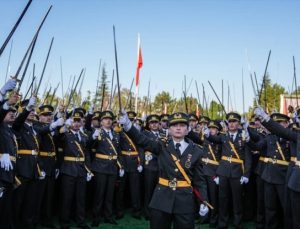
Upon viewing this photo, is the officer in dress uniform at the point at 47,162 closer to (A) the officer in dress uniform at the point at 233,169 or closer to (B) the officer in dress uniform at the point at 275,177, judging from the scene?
(A) the officer in dress uniform at the point at 233,169

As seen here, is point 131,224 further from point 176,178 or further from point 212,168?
point 176,178

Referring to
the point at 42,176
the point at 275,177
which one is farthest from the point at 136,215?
the point at 275,177

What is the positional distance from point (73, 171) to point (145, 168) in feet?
7.20

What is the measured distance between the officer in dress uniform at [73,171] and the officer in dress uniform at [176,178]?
284 cm

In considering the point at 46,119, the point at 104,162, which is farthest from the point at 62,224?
the point at 46,119

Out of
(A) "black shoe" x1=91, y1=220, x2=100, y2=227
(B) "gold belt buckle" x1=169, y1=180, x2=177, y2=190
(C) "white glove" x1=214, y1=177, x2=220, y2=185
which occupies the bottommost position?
(A) "black shoe" x1=91, y1=220, x2=100, y2=227

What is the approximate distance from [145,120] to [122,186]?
2.38 meters

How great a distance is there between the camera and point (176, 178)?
15.7ft

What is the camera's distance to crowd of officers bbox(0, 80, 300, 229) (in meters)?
4.84

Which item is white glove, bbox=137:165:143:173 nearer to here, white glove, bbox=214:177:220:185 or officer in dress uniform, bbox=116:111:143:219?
officer in dress uniform, bbox=116:111:143:219

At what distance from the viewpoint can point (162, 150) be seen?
5.03m

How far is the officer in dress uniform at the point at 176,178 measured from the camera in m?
4.64

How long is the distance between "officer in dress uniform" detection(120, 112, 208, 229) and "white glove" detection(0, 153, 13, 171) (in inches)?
79.2

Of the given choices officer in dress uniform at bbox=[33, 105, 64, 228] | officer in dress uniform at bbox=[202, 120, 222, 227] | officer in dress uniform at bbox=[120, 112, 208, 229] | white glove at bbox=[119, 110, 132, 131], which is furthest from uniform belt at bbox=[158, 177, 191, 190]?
officer in dress uniform at bbox=[202, 120, 222, 227]
